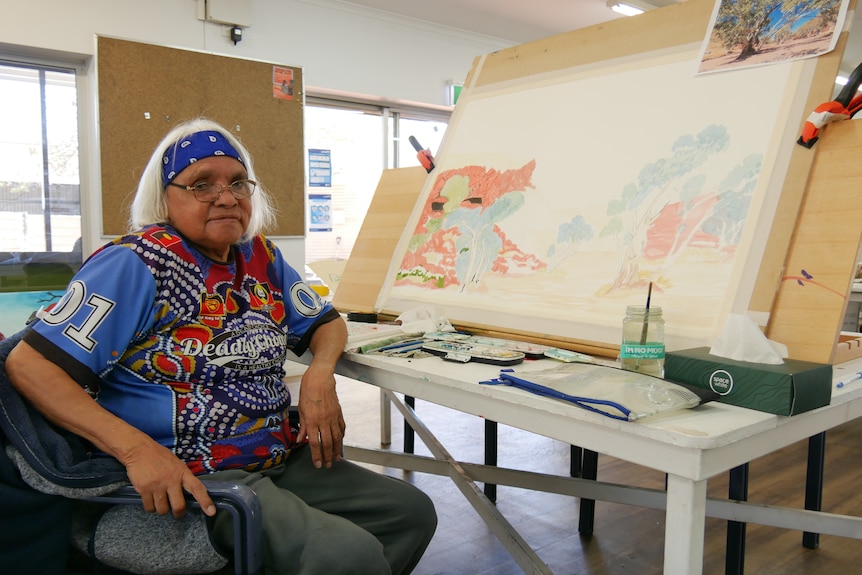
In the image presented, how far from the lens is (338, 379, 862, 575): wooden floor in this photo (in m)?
1.92

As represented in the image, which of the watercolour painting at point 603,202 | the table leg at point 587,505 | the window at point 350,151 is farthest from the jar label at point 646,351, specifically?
the window at point 350,151

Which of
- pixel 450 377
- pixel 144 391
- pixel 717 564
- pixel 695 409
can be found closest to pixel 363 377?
pixel 450 377

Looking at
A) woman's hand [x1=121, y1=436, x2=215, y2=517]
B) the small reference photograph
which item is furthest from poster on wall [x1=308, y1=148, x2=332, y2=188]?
woman's hand [x1=121, y1=436, x2=215, y2=517]

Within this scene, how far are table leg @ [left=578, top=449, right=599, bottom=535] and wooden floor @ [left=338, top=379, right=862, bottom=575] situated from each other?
1.2 inches

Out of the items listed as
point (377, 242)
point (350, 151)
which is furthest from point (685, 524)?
point (350, 151)

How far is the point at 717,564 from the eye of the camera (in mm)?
1896

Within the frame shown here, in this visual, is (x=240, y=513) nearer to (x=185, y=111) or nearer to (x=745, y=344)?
(x=745, y=344)

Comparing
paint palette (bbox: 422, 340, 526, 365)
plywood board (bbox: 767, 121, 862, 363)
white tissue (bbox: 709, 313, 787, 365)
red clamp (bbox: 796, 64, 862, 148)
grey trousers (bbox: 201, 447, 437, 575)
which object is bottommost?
grey trousers (bbox: 201, 447, 437, 575)

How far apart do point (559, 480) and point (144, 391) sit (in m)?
0.99

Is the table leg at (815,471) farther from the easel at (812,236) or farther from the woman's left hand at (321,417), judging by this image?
the woman's left hand at (321,417)

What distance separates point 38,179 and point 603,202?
3645mm

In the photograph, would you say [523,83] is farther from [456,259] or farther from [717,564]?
[717,564]

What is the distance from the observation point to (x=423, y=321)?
1597 mm

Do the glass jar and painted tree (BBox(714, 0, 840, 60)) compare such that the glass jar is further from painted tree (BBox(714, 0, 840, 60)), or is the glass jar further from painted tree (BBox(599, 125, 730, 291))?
painted tree (BBox(714, 0, 840, 60))
